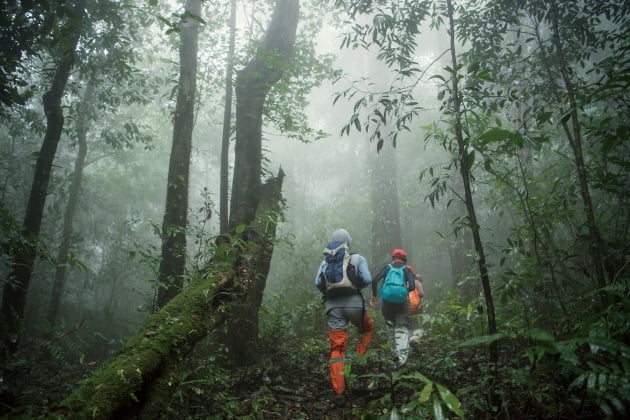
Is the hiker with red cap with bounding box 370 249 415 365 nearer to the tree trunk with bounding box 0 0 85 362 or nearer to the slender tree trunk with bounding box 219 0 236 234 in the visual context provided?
the slender tree trunk with bounding box 219 0 236 234

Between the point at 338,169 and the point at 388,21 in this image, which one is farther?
the point at 338,169

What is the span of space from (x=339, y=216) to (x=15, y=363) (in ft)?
51.7

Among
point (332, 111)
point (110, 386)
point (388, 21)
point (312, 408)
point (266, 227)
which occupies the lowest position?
point (312, 408)

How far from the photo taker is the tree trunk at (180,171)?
18.5 feet

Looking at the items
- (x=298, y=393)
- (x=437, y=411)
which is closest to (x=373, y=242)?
(x=298, y=393)

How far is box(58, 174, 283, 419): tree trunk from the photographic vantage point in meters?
2.26

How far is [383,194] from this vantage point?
13.6m

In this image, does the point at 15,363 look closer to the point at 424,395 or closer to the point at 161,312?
the point at 161,312

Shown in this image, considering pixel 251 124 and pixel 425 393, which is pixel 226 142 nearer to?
pixel 251 124

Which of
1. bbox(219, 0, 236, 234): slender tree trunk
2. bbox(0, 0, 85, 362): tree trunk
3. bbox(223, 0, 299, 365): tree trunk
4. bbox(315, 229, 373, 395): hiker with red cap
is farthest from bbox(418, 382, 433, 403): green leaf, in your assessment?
bbox(219, 0, 236, 234): slender tree trunk

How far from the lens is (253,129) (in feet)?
21.0

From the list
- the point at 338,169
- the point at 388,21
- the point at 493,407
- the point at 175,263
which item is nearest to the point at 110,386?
the point at 493,407

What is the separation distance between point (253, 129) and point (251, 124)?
0.10 meters

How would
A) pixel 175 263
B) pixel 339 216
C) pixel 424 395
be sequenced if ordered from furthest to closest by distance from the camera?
1. pixel 339 216
2. pixel 175 263
3. pixel 424 395
